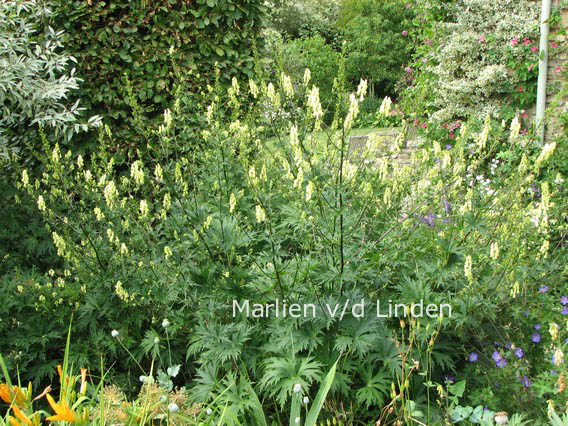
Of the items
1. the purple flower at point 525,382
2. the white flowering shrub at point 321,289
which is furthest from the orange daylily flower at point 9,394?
the purple flower at point 525,382

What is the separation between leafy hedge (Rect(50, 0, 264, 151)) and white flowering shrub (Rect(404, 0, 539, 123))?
2.77 metres

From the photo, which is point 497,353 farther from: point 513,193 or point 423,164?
point 423,164

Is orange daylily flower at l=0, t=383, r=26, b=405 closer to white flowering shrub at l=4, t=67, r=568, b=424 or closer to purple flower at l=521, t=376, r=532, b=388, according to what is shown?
white flowering shrub at l=4, t=67, r=568, b=424

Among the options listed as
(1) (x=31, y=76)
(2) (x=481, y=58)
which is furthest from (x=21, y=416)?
(2) (x=481, y=58)

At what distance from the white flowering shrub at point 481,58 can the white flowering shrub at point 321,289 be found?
4.17 meters

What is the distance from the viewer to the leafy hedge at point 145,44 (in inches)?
196

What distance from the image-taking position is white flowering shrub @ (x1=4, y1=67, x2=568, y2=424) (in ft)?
8.18

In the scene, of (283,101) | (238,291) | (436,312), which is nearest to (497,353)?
(436,312)

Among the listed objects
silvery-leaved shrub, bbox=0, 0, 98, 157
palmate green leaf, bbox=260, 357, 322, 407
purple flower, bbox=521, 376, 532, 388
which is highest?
silvery-leaved shrub, bbox=0, 0, 98, 157

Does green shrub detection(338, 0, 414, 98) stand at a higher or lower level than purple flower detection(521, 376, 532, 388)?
higher

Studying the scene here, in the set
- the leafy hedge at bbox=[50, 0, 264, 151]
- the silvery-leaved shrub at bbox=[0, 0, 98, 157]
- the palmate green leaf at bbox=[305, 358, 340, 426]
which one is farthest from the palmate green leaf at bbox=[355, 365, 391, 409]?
the leafy hedge at bbox=[50, 0, 264, 151]

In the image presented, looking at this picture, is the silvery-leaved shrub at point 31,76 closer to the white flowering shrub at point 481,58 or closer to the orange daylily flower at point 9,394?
the orange daylily flower at point 9,394

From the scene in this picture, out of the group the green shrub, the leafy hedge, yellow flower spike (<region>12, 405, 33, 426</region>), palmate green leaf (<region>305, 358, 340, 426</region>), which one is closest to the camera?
yellow flower spike (<region>12, 405, 33, 426</region>)

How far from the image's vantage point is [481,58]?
754 cm
